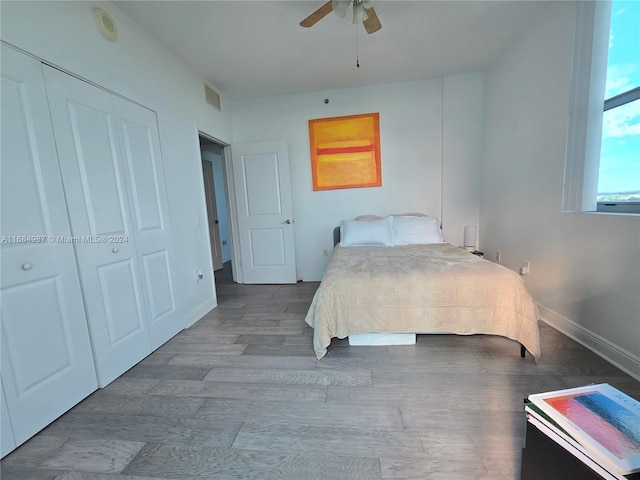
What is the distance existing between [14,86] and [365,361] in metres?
2.54

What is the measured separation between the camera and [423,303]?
1821 mm

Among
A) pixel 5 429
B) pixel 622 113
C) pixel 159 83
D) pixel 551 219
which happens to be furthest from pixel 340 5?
pixel 5 429

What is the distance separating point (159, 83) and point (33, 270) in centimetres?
185

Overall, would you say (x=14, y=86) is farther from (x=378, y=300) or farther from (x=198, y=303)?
(x=378, y=300)

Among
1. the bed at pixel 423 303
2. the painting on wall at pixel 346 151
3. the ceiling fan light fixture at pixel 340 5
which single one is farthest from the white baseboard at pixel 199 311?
the ceiling fan light fixture at pixel 340 5

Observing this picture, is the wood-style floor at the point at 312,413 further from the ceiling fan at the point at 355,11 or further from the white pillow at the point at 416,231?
the ceiling fan at the point at 355,11

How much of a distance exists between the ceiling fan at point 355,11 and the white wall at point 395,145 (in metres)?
1.62

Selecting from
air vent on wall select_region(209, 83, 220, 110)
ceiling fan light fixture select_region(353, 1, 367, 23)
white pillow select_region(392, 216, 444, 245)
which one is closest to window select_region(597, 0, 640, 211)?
white pillow select_region(392, 216, 444, 245)

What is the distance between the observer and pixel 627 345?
5.08 ft

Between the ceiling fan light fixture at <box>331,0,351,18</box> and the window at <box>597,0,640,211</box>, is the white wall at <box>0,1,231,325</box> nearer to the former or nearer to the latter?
the ceiling fan light fixture at <box>331,0,351,18</box>

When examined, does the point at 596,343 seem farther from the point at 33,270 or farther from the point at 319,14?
the point at 33,270

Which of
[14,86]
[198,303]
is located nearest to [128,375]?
[198,303]

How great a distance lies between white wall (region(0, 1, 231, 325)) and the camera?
4.66ft

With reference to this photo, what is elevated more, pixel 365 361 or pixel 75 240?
pixel 75 240
